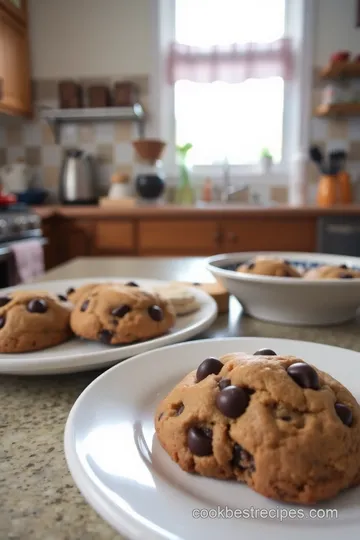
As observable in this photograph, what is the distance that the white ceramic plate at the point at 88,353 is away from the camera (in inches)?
20.1

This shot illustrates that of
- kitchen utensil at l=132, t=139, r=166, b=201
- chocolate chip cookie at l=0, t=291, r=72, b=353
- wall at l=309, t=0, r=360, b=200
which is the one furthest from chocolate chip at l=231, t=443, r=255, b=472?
wall at l=309, t=0, r=360, b=200

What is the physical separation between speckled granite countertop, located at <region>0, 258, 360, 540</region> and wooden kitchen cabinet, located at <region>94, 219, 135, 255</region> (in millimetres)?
1934

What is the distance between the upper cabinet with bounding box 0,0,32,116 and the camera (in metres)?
2.81

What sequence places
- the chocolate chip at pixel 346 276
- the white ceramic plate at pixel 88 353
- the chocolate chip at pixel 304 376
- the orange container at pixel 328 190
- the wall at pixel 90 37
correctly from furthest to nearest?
1. the wall at pixel 90 37
2. the orange container at pixel 328 190
3. the chocolate chip at pixel 346 276
4. the white ceramic plate at pixel 88 353
5. the chocolate chip at pixel 304 376

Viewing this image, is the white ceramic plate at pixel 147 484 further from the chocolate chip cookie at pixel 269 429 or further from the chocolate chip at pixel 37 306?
the chocolate chip at pixel 37 306

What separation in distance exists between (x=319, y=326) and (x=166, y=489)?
525 millimetres

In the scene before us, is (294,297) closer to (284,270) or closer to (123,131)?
(284,270)

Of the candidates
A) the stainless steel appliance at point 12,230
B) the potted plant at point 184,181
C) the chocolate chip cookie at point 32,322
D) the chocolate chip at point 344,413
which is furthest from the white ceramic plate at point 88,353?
the potted plant at point 184,181

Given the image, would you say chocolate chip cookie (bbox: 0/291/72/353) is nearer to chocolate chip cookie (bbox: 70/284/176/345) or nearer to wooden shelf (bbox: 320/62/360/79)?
chocolate chip cookie (bbox: 70/284/176/345)

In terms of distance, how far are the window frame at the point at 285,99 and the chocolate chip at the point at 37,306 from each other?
108 inches

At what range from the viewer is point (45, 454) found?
1.32 feet

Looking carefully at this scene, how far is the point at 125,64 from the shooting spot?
3168 mm

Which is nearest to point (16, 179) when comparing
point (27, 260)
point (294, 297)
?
point (27, 260)

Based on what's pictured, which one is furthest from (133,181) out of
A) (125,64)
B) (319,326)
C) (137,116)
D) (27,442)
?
(27,442)
